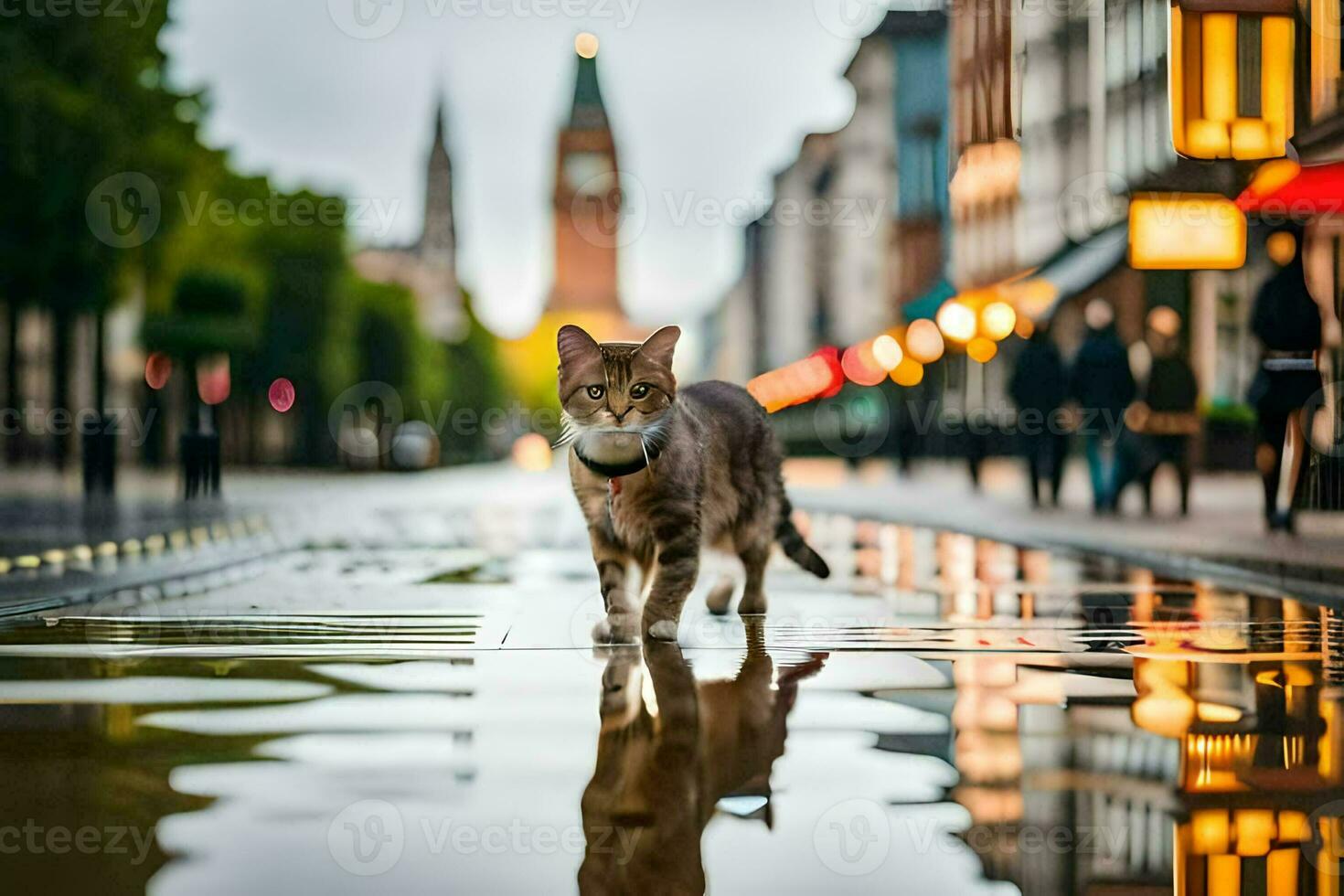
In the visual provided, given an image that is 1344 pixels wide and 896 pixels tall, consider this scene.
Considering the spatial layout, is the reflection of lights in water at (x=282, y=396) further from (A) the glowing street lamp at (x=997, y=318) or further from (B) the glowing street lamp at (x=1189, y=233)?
(B) the glowing street lamp at (x=1189, y=233)

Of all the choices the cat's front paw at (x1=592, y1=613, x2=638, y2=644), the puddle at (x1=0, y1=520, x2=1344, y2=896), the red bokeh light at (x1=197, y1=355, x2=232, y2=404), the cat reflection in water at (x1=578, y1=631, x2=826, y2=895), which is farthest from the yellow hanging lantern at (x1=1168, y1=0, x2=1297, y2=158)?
the red bokeh light at (x1=197, y1=355, x2=232, y2=404)

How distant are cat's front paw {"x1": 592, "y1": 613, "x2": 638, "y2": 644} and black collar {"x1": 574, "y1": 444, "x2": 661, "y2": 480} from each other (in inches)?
27.7

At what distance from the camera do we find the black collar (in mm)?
7242

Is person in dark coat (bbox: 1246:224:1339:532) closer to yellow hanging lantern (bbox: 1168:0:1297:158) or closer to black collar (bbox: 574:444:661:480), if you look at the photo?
yellow hanging lantern (bbox: 1168:0:1297:158)

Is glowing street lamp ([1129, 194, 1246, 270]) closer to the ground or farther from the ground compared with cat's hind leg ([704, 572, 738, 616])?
farther from the ground

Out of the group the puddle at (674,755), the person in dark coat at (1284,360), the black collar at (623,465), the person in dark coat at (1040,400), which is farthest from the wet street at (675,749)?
the person in dark coat at (1040,400)

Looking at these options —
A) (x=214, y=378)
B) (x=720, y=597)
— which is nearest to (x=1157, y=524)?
(x=720, y=597)

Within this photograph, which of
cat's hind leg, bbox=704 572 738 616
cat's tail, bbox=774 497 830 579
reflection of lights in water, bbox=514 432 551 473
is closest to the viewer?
cat's tail, bbox=774 497 830 579

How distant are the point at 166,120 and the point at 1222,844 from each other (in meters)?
29.1

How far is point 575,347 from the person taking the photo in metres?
7.31

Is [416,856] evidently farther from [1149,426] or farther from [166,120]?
[166,120]

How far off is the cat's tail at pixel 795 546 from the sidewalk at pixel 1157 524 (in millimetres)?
3094

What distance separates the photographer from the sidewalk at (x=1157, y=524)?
11.9 meters

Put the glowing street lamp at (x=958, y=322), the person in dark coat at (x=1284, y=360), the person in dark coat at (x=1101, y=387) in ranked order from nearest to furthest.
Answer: the person in dark coat at (x=1284, y=360), the person in dark coat at (x=1101, y=387), the glowing street lamp at (x=958, y=322)
